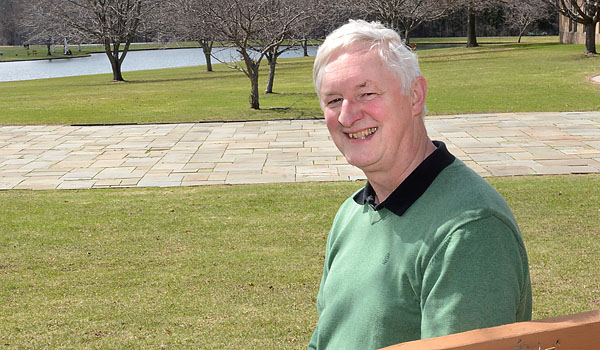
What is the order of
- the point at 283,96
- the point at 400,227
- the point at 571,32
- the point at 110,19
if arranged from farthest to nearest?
the point at 571,32, the point at 110,19, the point at 283,96, the point at 400,227

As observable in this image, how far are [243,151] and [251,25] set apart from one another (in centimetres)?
795

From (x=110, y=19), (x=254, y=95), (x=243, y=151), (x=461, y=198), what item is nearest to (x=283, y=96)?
(x=254, y=95)

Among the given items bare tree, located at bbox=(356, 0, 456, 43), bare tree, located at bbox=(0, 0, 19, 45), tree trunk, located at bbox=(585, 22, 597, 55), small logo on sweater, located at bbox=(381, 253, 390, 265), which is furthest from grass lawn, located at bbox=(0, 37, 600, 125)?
bare tree, located at bbox=(0, 0, 19, 45)

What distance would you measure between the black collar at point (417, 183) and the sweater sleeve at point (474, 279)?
0.22 meters

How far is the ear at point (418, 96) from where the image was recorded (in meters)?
1.90

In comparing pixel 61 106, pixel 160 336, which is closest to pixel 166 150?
pixel 160 336

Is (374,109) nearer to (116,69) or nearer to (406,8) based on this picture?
(116,69)

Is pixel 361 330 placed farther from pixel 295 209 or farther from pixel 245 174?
pixel 245 174

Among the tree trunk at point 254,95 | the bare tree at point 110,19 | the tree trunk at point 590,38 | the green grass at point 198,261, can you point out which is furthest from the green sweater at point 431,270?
the bare tree at point 110,19

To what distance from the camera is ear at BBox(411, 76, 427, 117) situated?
1.90 meters

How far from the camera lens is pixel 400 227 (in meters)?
1.72

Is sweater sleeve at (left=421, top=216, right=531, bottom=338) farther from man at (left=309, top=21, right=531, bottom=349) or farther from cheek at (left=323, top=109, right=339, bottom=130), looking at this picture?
cheek at (left=323, top=109, right=339, bottom=130)

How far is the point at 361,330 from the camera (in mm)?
1786

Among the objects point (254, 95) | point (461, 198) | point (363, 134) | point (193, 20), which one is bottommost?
point (254, 95)
